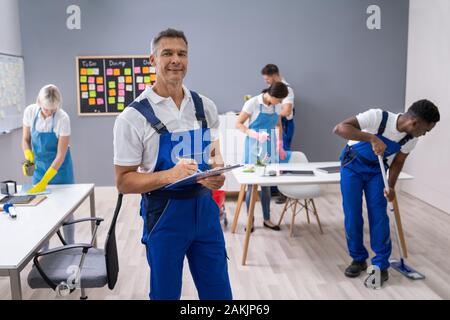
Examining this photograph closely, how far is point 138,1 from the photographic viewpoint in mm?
5859

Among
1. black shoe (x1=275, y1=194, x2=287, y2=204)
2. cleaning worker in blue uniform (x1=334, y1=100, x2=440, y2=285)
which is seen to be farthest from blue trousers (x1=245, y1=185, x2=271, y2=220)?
cleaning worker in blue uniform (x1=334, y1=100, x2=440, y2=285)

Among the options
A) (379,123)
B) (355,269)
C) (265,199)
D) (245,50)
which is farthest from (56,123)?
(245,50)

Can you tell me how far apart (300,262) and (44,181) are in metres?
2.09

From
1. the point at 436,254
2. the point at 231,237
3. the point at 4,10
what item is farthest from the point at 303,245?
the point at 4,10

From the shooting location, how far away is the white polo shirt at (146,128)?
1.90 meters

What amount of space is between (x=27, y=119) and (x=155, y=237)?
2.29 m

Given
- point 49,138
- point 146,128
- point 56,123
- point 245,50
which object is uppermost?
point 245,50

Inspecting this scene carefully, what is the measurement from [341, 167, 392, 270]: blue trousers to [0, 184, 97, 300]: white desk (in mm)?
1889

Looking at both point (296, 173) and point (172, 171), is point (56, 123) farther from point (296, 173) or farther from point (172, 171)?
point (172, 171)

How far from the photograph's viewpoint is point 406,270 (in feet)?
11.9

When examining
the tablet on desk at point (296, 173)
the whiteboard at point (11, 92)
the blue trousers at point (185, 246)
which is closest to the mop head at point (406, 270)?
the tablet on desk at point (296, 173)

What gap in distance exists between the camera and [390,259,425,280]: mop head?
3525 millimetres

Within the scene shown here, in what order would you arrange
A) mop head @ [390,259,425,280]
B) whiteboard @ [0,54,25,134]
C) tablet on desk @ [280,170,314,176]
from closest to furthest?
1. mop head @ [390,259,425,280]
2. tablet on desk @ [280,170,314,176]
3. whiteboard @ [0,54,25,134]

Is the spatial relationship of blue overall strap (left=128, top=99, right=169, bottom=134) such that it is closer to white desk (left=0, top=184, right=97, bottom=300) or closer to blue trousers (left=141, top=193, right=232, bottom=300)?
blue trousers (left=141, top=193, right=232, bottom=300)
